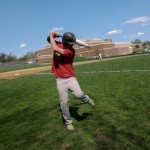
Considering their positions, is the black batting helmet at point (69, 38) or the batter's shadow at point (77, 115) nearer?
the black batting helmet at point (69, 38)

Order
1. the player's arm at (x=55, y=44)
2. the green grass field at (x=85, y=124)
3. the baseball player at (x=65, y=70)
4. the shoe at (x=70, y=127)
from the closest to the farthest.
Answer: the green grass field at (x=85, y=124)
the player's arm at (x=55, y=44)
the shoe at (x=70, y=127)
the baseball player at (x=65, y=70)

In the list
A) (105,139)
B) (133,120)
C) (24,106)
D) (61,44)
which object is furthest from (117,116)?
(24,106)

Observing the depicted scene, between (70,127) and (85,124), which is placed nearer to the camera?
(70,127)

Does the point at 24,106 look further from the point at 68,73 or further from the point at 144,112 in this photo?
the point at 144,112

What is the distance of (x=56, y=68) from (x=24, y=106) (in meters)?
3.28

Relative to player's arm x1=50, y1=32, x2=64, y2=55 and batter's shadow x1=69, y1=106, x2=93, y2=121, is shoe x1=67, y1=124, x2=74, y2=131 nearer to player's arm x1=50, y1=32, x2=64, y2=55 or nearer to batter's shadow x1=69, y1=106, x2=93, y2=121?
batter's shadow x1=69, y1=106, x2=93, y2=121

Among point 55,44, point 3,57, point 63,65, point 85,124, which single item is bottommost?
point 3,57

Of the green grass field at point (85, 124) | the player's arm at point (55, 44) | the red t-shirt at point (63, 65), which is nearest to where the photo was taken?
the green grass field at point (85, 124)

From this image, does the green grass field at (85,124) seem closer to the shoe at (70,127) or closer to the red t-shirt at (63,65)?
the shoe at (70,127)

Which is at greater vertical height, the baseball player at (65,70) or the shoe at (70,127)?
the baseball player at (65,70)

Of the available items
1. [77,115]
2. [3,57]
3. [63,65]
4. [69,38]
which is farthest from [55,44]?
[3,57]

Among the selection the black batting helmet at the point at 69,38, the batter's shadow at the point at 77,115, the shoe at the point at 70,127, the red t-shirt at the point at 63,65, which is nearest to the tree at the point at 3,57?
the batter's shadow at the point at 77,115

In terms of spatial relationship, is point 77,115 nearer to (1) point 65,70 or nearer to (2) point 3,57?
(1) point 65,70

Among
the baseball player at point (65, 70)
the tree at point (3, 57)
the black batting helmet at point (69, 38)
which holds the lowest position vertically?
the tree at point (3, 57)
